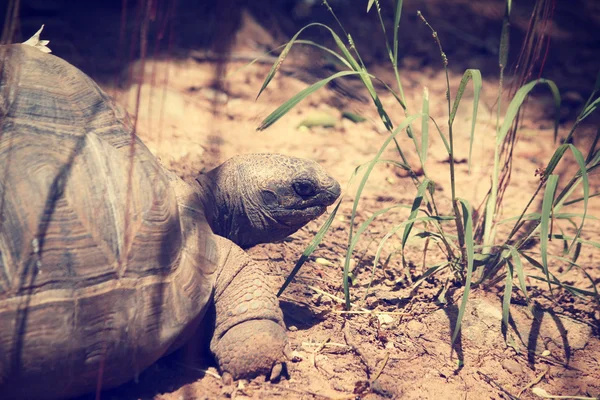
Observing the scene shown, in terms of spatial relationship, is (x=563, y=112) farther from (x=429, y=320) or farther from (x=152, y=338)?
(x=152, y=338)

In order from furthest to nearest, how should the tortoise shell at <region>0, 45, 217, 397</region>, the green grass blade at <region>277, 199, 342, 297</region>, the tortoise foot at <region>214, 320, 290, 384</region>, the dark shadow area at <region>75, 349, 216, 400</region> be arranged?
the green grass blade at <region>277, 199, 342, 297</region> < the tortoise foot at <region>214, 320, 290, 384</region> < the dark shadow area at <region>75, 349, 216, 400</region> < the tortoise shell at <region>0, 45, 217, 397</region>

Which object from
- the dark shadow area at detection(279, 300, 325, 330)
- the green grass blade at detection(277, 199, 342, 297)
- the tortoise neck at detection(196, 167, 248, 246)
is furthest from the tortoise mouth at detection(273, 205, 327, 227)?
the dark shadow area at detection(279, 300, 325, 330)

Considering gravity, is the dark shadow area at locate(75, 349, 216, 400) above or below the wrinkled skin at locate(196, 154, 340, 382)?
below

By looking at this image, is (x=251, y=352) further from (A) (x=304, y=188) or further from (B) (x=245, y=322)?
(A) (x=304, y=188)

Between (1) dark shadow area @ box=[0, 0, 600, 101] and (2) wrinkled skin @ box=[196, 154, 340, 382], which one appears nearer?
(2) wrinkled skin @ box=[196, 154, 340, 382]

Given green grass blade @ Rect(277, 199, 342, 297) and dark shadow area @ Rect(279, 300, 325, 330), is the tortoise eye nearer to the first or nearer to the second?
green grass blade @ Rect(277, 199, 342, 297)

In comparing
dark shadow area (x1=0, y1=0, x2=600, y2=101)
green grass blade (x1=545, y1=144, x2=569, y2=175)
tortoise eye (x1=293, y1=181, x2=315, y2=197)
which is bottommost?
tortoise eye (x1=293, y1=181, x2=315, y2=197)

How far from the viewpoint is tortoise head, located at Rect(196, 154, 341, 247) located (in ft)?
9.39

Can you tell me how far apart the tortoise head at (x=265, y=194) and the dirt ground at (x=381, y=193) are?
0.93ft

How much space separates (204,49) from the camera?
17.6 ft

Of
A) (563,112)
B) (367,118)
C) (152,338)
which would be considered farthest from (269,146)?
(563,112)

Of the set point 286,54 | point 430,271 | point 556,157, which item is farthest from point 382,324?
point 286,54

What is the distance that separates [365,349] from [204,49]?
3.66 metres

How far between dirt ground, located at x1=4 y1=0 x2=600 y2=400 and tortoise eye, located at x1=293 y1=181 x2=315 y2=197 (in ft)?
1.05
